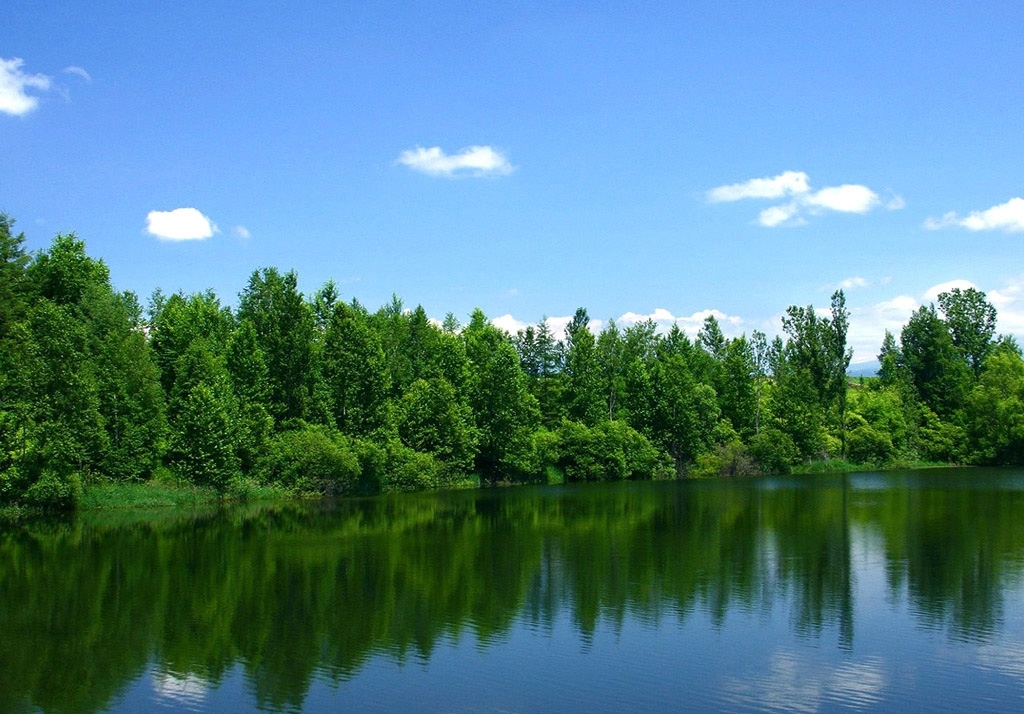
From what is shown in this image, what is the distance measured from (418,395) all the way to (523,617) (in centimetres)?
4657

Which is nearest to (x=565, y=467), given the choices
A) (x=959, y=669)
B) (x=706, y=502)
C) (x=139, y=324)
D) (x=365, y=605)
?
(x=706, y=502)

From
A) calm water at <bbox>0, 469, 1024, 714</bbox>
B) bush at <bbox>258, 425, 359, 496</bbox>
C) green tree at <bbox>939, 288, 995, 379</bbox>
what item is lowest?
calm water at <bbox>0, 469, 1024, 714</bbox>

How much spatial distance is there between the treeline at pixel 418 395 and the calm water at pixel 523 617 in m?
12.5

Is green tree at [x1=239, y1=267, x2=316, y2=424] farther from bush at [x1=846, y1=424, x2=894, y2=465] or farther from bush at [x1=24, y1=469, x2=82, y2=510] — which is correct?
bush at [x1=846, y1=424, x2=894, y2=465]

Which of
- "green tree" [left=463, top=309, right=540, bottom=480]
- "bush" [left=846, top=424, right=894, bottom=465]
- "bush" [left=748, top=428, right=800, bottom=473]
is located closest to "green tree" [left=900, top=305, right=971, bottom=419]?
"bush" [left=846, top=424, right=894, bottom=465]

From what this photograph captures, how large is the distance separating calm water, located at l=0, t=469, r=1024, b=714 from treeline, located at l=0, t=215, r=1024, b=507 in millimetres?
12482

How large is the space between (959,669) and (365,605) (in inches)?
527

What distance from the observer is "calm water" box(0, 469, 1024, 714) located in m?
14.9

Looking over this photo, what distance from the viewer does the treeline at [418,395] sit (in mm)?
49562

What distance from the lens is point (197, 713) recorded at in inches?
562

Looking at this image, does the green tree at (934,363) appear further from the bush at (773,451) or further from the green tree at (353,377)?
the green tree at (353,377)

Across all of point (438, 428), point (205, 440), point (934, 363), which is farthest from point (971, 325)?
point (205, 440)

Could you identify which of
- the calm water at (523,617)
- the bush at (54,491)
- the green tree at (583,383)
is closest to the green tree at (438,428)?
the green tree at (583,383)

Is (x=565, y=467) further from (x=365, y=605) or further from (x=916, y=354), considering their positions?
(x=365, y=605)
